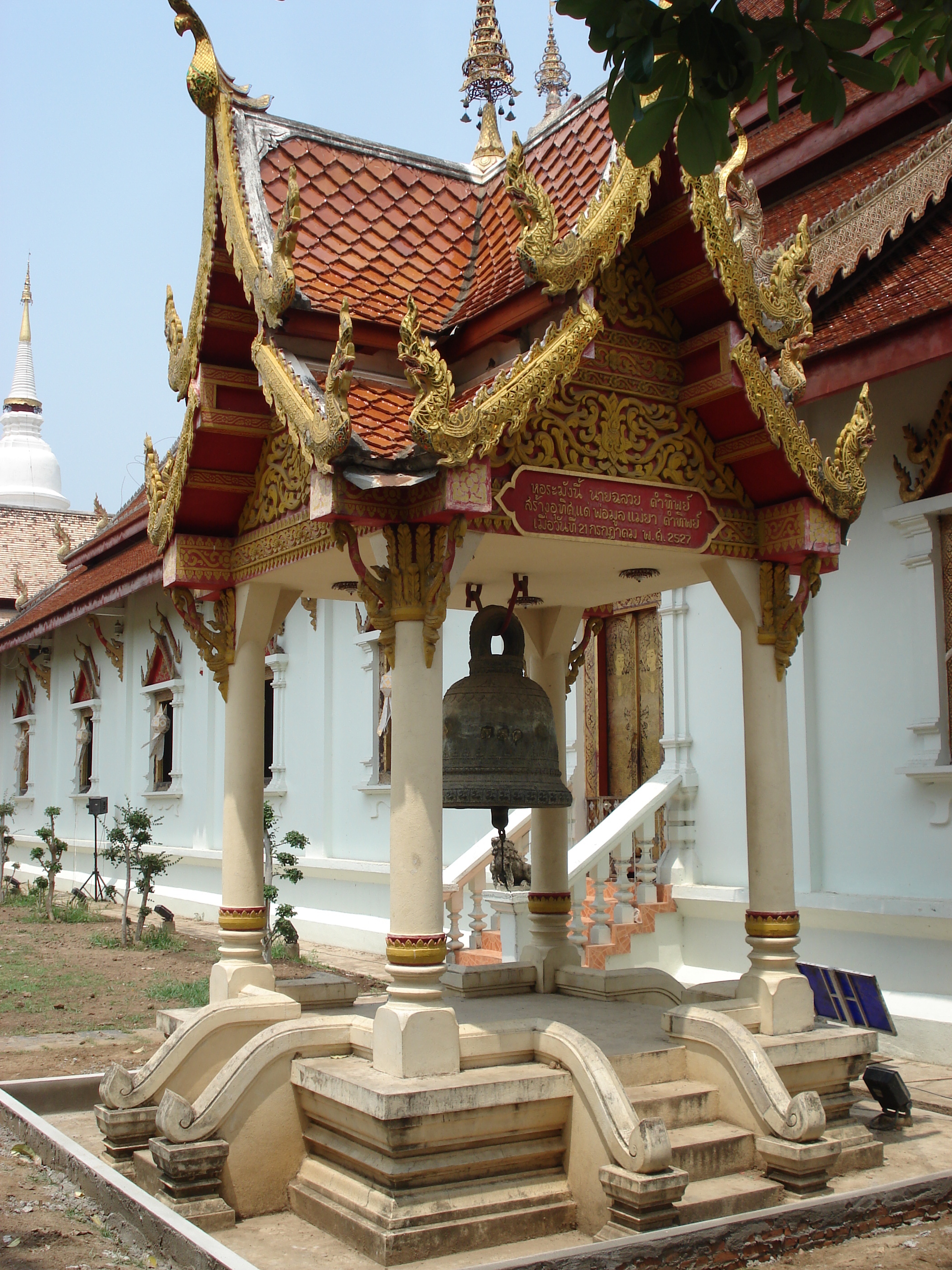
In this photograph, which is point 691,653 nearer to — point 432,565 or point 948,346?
point 948,346

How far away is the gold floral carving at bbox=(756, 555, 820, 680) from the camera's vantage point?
549cm

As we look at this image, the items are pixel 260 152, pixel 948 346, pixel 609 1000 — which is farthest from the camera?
pixel 948 346

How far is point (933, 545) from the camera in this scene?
307 inches

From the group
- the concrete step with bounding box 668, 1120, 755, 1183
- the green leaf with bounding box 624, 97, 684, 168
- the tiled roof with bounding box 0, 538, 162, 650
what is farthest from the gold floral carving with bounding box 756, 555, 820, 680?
the tiled roof with bounding box 0, 538, 162, 650

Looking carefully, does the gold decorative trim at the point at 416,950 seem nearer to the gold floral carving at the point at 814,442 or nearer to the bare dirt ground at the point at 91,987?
the gold floral carving at the point at 814,442

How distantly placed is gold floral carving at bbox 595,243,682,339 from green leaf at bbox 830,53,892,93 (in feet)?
7.35

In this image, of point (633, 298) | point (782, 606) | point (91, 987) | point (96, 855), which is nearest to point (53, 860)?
point (96, 855)

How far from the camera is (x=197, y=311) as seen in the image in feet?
17.8

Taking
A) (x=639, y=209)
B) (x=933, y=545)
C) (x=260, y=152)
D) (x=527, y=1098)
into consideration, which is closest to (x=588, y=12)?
(x=639, y=209)

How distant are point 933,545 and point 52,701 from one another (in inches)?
746

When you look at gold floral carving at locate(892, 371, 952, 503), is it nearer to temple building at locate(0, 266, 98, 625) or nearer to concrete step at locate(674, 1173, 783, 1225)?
concrete step at locate(674, 1173, 783, 1225)

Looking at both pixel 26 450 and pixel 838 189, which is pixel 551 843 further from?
pixel 26 450

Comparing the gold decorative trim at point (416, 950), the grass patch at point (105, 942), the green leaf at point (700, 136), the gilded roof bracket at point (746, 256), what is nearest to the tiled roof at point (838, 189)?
the gilded roof bracket at point (746, 256)

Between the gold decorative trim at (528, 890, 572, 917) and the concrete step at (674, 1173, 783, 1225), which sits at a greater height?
the gold decorative trim at (528, 890, 572, 917)
